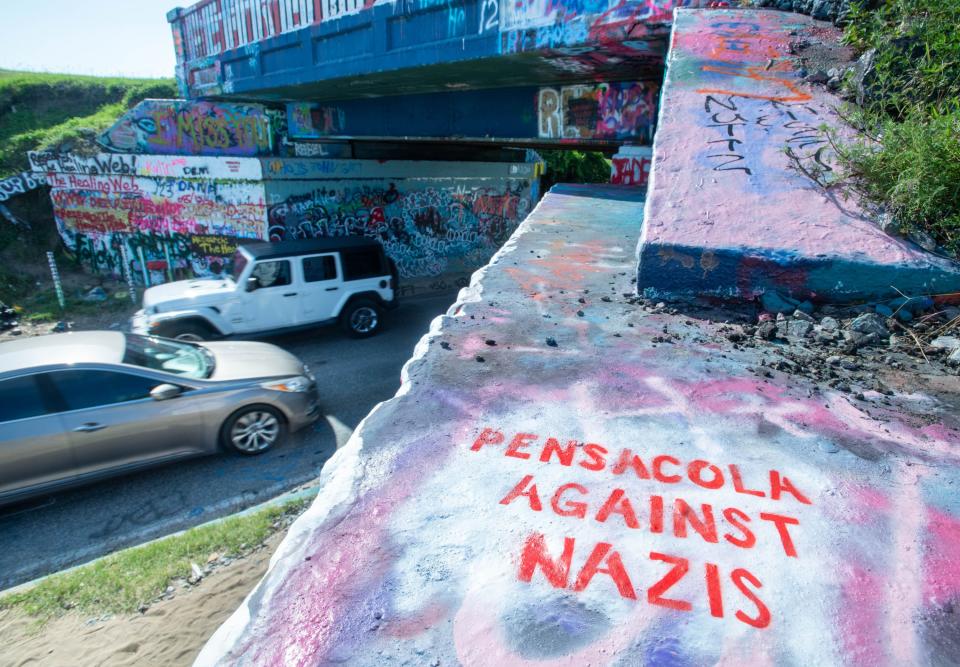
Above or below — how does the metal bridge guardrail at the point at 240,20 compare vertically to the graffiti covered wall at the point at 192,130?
above

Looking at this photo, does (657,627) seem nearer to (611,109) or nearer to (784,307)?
(784,307)

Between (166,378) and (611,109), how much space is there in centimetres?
725

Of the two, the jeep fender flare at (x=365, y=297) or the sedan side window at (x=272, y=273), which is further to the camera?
the jeep fender flare at (x=365, y=297)

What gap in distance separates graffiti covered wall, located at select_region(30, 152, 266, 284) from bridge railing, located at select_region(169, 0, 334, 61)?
265 cm

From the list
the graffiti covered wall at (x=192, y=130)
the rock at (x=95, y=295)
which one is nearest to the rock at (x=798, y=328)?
the graffiti covered wall at (x=192, y=130)

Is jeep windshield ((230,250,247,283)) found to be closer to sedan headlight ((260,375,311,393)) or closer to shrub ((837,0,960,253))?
sedan headlight ((260,375,311,393))

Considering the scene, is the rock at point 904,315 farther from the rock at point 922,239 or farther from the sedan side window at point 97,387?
the sedan side window at point 97,387

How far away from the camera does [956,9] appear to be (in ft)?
13.9

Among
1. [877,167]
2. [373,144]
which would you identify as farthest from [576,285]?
[373,144]

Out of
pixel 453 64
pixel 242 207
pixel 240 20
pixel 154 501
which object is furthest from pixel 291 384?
pixel 240 20

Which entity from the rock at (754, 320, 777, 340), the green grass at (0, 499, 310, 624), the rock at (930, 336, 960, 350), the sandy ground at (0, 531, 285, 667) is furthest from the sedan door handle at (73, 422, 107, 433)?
the rock at (930, 336, 960, 350)

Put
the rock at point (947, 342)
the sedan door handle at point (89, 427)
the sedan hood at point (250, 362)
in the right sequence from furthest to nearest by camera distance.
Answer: the sedan hood at point (250, 362) → the sedan door handle at point (89, 427) → the rock at point (947, 342)

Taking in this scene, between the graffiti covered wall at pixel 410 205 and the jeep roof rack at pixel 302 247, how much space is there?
3506mm

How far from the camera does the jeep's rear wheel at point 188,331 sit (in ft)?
29.6
